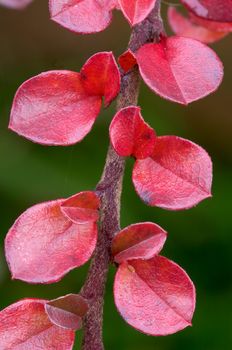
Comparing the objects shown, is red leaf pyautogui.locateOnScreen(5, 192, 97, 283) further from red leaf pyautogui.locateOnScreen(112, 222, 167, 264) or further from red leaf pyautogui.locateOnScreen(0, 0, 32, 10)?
red leaf pyautogui.locateOnScreen(0, 0, 32, 10)

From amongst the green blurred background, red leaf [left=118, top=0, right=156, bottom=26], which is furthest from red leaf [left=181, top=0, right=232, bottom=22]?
the green blurred background

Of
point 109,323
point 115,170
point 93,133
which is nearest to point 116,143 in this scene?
point 115,170

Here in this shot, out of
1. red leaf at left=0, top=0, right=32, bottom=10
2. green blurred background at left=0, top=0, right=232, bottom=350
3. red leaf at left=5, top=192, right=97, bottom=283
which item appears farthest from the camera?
green blurred background at left=0, top=0, right=232, bottom=350

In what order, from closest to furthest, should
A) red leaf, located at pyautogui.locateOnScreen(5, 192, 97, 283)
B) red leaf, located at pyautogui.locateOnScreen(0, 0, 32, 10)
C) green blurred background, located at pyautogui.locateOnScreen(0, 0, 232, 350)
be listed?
red leaf, located at pyautogui.locateOnScreen(5, 192, 97, 283) → red leaf, located at pyautogui.locateOnScreen(0, 0, 32, 10) → green blurred background, located at pyautogui.locateOnScreen(0, 0, 232, 350)

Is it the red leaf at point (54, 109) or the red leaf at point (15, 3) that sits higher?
the red leaf at point (15, 3)

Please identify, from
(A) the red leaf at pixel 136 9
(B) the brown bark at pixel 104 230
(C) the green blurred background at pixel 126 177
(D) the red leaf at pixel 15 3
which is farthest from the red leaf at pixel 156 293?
(C) the green blurred background at pixel 126 177

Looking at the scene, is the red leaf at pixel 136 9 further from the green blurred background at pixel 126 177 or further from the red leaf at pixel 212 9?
the green blurred background at pixel 126 177

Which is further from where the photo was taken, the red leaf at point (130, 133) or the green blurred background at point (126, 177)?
the green blurred background at point (126, 177)
